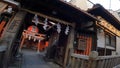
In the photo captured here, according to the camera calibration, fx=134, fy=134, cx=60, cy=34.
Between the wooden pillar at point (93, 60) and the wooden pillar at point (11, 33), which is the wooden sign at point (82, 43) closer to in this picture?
the wooden pillar at point (93, 60)

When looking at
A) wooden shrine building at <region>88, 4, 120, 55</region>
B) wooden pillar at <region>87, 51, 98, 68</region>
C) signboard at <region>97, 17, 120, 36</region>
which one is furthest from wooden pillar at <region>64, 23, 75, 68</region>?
signboard at <region>97, 17, 120, 36</region>

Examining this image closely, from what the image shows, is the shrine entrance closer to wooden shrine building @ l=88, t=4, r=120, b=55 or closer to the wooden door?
the wooden door

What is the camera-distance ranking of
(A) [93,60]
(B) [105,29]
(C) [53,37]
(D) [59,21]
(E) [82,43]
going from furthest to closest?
(C) [53,37]
(B) [105,29]
(E) [82,43]
(D) [59,21]
(A) [93,60]

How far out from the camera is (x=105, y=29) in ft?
35.8

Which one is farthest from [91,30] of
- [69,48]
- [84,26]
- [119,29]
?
[119,29]

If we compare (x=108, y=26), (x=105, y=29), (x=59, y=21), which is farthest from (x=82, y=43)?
(x=59, y=21)

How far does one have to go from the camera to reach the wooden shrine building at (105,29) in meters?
9.61

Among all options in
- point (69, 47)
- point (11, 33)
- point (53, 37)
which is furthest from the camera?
point (53, 37)

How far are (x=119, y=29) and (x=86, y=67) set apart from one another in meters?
7.37

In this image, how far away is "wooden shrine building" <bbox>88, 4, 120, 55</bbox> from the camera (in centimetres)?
961

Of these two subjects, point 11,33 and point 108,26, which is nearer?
point 11,33

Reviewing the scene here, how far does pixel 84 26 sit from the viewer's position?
30.9 feet

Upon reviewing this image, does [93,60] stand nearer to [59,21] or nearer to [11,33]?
[59,21]

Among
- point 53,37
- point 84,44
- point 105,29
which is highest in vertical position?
point 105,29
